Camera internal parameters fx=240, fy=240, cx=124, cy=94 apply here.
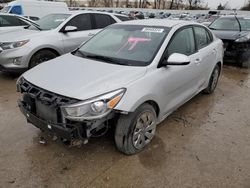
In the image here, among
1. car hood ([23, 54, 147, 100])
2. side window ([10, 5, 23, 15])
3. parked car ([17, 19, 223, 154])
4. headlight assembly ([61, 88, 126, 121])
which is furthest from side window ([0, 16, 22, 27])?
headlight assembly ([61, 88, 126, 121])

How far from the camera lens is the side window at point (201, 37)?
417 centimetres

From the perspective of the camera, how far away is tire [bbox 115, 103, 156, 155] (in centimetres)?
271

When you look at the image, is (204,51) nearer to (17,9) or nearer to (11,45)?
(11,45)

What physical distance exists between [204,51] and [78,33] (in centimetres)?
357

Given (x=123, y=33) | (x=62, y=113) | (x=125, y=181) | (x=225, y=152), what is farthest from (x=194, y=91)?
(x=62, y=113)

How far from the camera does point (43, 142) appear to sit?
10.5ft

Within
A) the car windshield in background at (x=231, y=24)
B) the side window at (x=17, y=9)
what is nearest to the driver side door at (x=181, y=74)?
the car windshield in background at (x=231, y=24)

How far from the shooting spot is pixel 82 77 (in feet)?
9.02

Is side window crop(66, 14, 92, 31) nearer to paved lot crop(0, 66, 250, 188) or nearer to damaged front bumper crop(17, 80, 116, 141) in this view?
paved lot crop(0, 66, 250, 188)

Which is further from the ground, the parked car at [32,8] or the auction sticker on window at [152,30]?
the parked car at [32,8]

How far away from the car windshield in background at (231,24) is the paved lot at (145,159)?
5.75 metres

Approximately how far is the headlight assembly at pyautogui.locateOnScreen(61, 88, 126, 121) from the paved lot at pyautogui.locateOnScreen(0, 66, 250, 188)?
2.33 ft

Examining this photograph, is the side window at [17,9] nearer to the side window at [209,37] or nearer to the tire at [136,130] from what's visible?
the side window at [209,37]

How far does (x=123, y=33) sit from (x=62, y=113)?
1821mm
